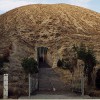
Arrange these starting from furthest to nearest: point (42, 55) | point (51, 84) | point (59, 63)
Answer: point (42, 55)
point (59, 63)
point (51, 84)

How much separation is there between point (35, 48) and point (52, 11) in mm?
11269

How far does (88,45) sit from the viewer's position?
51.6 meters

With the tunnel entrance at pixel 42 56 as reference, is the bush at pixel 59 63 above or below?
below

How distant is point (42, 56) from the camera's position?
49.4m

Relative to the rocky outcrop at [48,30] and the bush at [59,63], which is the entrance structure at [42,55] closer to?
the rocky outcrop at [48,30]

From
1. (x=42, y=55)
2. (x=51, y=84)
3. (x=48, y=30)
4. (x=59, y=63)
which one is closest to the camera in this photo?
(x=51, y=84)

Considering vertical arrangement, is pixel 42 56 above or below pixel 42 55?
below

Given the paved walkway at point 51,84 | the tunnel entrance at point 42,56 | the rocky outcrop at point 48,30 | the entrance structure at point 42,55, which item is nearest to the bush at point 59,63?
the rocky outcrop at point 48,30

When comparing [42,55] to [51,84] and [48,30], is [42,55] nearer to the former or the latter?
[48,30]

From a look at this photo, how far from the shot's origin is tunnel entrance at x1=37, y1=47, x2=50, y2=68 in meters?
46.9

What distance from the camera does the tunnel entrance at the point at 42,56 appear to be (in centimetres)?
4693

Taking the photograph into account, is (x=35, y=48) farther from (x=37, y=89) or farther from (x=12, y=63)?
(x=37, y=89)

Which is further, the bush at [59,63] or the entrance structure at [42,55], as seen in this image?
the entrance structure at [42,55]

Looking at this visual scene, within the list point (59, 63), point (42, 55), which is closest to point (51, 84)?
point (59, 63)
